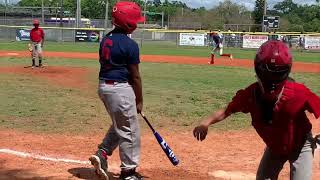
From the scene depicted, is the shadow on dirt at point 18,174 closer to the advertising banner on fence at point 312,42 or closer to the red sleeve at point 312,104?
the red sleeve at point 312,104

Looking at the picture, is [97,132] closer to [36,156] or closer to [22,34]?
[36,156]

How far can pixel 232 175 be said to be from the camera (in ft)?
20.7

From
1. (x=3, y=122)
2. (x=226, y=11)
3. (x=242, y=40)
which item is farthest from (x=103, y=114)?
(x=226, y=11)

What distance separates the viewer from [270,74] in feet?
12.4

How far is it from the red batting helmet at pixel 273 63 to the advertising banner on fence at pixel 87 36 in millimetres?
45383

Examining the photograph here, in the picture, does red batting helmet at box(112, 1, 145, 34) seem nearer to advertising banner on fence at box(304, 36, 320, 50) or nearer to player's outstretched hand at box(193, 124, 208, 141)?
player's outstretched hand at box(193, 124, 208, 141)

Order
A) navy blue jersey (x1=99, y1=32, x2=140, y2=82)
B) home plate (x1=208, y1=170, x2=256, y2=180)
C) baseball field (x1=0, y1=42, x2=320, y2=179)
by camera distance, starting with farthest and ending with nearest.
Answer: baseball field (x1=0, y1=42, x2=320, y2=179) → home plate (x1=208, y1=170, x2=256, y2=180) → navy blue jersey (x1=99, y1=32, x2=140, y2=82)

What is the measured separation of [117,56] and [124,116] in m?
0.63

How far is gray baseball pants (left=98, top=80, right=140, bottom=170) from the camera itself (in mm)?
5461

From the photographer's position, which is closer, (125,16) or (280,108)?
(280,108)

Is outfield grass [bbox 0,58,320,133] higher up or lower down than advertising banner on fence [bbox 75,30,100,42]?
lower down

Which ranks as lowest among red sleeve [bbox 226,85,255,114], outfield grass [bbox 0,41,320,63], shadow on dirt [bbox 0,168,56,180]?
shadow on dirt [bbox 0,168,56,180]

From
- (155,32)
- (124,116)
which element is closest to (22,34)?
(155,32)

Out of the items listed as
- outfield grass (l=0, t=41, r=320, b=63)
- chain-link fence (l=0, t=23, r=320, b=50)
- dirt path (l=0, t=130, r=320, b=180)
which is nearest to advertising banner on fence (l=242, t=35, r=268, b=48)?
chain-link fence (l=0, t=23, r=320, b=50)
